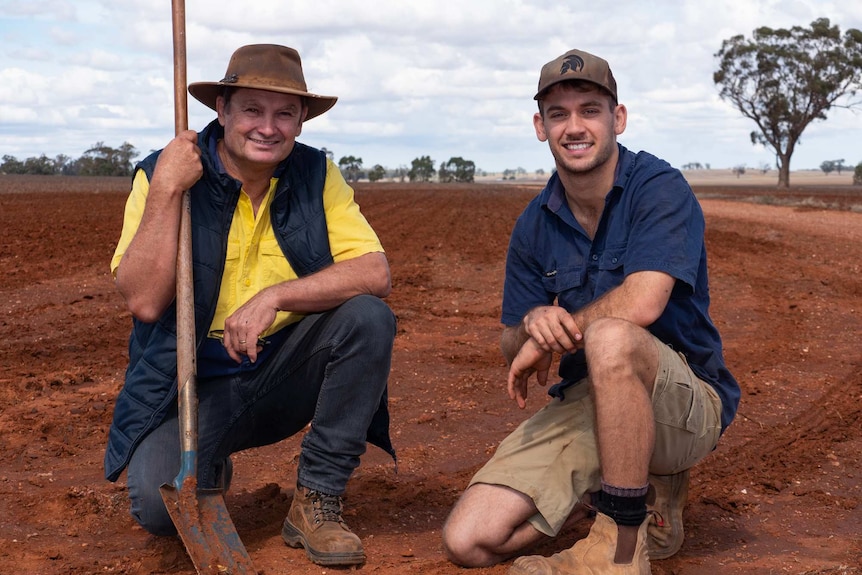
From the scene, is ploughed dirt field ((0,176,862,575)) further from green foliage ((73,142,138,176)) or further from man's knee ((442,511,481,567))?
green foliage ((73,142,138,176))

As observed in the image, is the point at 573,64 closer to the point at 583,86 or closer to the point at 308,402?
the point at 583,86

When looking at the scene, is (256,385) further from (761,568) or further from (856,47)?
(856,47)

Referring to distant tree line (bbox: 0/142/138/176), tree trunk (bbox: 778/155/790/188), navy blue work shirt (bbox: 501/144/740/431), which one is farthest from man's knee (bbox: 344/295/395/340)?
distant tree line (bbox: 0/142/138/176)

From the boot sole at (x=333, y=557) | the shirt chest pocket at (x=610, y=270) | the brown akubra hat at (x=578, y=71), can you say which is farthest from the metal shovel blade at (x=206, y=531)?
the brown akubra hat at (x=578, y=71)

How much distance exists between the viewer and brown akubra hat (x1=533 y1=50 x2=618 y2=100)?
3697 millimetres

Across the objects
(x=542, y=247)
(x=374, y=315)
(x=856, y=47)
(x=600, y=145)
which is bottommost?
(x=374, y=315)

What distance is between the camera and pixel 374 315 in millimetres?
3814

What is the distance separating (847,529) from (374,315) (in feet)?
6.75

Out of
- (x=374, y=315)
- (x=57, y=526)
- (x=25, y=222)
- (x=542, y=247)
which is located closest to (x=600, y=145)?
(x=542, y=247)

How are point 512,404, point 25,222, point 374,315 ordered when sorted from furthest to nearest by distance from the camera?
1. point 25,222
2. point 512,404
3. point 374,315

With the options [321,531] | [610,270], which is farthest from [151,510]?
[610,270]

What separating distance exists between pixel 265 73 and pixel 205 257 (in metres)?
0.71

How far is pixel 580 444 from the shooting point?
385 centimetres

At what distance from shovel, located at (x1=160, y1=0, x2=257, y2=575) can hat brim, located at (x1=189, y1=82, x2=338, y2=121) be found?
0.46 meters
